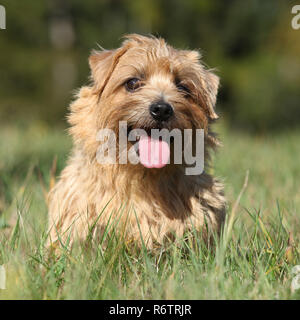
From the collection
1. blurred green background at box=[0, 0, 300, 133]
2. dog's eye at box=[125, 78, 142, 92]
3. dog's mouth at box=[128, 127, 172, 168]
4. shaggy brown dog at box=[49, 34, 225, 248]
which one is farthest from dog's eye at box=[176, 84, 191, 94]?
blurred green background at box=[0, 0, 300, 133]

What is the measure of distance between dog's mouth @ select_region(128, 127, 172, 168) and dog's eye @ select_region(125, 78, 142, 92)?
34 centimetres

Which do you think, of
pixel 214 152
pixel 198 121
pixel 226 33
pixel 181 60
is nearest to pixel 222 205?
pixel 214 152

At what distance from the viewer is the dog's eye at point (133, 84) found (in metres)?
3.61

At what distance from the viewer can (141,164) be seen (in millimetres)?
3465

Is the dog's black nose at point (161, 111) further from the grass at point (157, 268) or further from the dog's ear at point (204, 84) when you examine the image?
the grass at point (157, 268)

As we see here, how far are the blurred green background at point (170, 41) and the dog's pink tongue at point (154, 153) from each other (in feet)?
58.6

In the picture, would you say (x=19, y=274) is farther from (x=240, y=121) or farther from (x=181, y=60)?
(x=240, y=121)

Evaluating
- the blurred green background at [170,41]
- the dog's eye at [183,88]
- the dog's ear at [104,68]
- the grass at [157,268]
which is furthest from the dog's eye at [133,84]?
the blurred green background at [170,41]

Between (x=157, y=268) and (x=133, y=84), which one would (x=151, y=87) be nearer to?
(x=133, y=84)

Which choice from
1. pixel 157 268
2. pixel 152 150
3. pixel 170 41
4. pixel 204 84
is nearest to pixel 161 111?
pixel 152 150

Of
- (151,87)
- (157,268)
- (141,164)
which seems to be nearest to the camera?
(157,268)

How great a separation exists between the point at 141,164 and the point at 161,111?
1.25 feet

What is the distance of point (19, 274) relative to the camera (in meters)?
2.62

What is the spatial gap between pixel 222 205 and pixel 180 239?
0.58 meters
